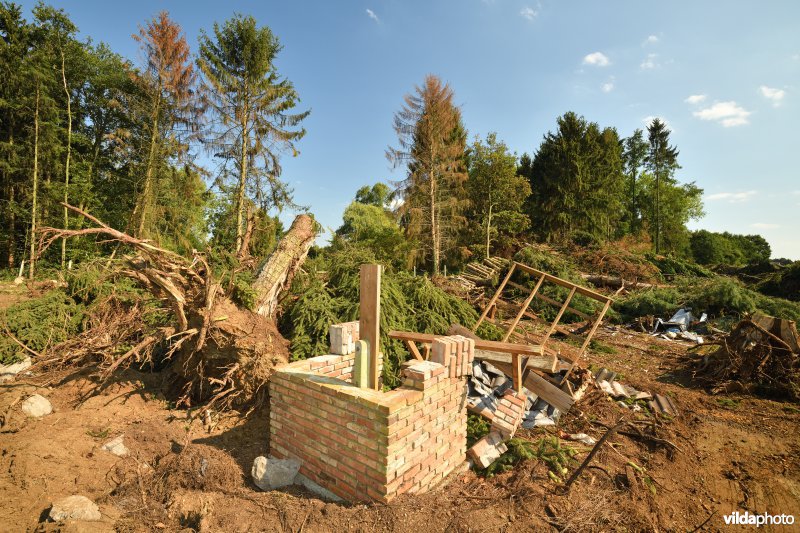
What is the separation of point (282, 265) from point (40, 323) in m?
4.91

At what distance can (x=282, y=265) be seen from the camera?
268 inches

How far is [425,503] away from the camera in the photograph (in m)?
3.43

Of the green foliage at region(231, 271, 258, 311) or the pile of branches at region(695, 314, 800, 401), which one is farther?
the pile of branches at region(695, 314, 800, 401)

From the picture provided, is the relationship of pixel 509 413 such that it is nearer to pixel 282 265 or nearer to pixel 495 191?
pixel 282 265

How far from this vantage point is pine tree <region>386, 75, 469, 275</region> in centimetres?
1967

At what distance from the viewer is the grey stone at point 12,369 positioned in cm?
623

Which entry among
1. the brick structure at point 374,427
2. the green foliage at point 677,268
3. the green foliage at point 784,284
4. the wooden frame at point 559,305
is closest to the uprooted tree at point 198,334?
the brick structure at point 374,427

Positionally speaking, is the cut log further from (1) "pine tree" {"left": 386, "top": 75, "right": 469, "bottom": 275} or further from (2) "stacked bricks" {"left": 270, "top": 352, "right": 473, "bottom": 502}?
(1) "pine tree" {"left": 386, "top": 75, "right": 469, "bottom": 275}

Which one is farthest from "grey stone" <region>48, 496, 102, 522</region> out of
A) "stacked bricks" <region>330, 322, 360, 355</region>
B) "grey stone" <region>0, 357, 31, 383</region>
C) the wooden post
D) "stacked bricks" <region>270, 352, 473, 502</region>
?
"grey stone" <region>0, 357, 31, 383</region>

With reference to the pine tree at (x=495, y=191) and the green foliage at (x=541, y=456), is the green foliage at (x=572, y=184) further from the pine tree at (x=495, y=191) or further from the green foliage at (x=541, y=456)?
the green foliage at (x=541, y=456)

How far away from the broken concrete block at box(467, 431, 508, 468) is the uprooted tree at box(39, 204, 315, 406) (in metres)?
3.11

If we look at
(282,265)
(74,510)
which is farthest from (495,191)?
(74,510)

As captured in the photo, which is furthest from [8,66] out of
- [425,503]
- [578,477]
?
[578,477]

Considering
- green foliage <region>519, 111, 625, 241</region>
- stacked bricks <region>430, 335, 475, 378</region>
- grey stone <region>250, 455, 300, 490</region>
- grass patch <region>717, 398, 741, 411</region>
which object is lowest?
grey stone <region>250, 455, 300, 490</region>
